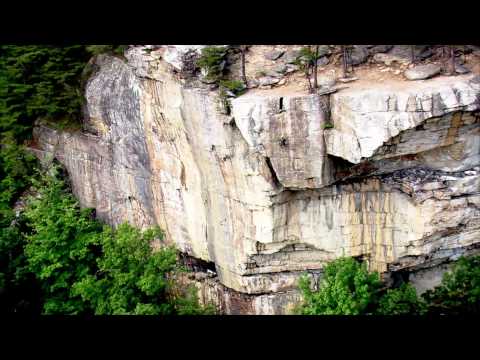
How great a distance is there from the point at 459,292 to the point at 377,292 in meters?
1.66

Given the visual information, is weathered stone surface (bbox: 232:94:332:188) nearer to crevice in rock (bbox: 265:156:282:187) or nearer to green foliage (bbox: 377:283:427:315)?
crevice in rock (bbox: 265:156:282:187)

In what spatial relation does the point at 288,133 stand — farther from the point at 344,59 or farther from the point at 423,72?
the point at 423,72

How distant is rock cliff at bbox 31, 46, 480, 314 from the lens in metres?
10.9

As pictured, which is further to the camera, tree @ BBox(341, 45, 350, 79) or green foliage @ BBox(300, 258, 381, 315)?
green foliage @ BBox(300, 258, 381, 315)

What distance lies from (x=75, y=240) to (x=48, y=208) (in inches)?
39.3

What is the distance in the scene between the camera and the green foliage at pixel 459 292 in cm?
1109

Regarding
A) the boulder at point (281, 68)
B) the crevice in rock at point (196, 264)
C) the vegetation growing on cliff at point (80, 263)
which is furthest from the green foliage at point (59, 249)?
the boulder at point (281, 68)

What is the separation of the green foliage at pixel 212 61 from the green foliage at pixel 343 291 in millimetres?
4096

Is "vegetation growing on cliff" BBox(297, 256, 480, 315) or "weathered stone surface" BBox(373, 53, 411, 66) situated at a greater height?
"weathered stone surface" BBox(373, 53, 411, 66)

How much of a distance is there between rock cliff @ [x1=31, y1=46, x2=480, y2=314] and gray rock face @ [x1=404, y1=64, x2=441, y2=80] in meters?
0.16

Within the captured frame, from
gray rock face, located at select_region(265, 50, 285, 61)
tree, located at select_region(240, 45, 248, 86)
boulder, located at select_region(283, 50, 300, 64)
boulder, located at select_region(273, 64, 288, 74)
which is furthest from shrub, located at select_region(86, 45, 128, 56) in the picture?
boulder, located at select_region(283, 50, 300, 64)

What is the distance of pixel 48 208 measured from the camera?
1523cm

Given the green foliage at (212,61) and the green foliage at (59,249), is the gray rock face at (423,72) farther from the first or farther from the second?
the green foliage at (59,249)
